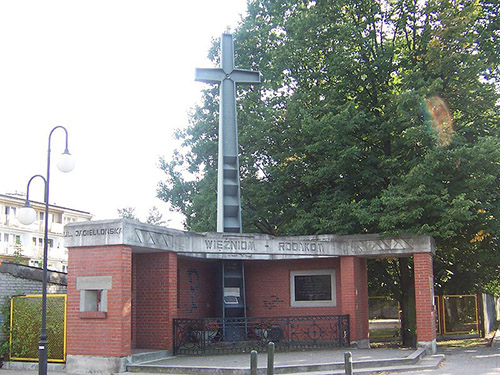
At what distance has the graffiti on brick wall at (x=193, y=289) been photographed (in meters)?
20.3

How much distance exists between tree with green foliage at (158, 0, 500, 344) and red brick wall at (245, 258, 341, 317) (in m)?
2.00

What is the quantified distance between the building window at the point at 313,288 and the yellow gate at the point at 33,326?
813 centimetres

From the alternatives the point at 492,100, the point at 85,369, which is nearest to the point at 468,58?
the point at 492,100

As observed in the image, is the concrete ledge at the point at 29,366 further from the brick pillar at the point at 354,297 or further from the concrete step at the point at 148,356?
the brick pillar at the point at 354,297

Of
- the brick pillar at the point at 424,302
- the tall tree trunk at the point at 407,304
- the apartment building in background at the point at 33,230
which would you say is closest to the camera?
the brick pillar at the point at 424,302

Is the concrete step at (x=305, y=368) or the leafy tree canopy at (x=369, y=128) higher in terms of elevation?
the leafy tree canopy at (x=369, y=128)

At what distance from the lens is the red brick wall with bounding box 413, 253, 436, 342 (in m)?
19.2

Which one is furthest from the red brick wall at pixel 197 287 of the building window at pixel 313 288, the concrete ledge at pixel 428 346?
the concrete ledge at pixel 428 346

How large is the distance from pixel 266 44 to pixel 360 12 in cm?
457

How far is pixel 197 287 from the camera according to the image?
68.1 feet

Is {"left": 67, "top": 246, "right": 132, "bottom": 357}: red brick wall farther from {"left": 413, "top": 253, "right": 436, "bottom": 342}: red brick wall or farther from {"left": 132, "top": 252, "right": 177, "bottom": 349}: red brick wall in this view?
{"left": 413, "top": 253, "right": 436, "bottom": 342}: red brick wall

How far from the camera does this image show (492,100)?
22703 mm

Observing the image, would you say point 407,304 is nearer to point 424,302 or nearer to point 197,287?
point 424,302

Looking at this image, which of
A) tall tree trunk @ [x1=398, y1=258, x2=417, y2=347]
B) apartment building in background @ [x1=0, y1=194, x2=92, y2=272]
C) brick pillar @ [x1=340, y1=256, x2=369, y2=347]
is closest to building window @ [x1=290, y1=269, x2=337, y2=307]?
brick pillar @ [x1=340, y1=256, x2=369, y2=347]
